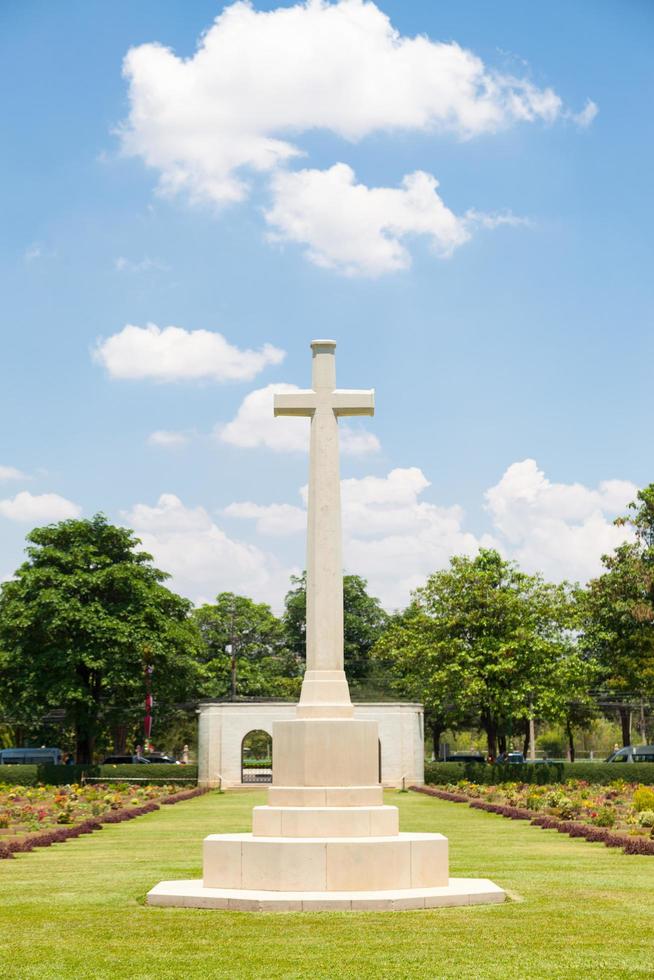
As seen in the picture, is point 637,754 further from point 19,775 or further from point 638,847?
point 638,847

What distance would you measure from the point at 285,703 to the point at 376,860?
37.8 m

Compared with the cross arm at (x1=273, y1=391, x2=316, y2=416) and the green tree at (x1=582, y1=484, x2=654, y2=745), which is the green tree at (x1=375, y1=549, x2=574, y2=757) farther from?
the cross arm at (x1=273, y1=391, x2=316, y2=416)

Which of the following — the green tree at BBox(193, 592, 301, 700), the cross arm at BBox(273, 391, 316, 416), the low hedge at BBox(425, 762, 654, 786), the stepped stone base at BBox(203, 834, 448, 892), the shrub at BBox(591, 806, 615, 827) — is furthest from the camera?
the green tree at BBox(193, 592, 301, 700)

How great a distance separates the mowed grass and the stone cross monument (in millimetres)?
539

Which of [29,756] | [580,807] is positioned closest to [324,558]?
[580,807]

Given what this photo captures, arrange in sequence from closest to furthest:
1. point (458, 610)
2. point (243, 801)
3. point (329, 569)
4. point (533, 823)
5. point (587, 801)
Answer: point (329, 569) < point (533, 823) < point (587, 801) < point (243, 801) < point (458, 610)

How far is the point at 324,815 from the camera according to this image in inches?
580

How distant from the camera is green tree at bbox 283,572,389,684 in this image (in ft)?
274

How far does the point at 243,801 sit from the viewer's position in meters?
41.9

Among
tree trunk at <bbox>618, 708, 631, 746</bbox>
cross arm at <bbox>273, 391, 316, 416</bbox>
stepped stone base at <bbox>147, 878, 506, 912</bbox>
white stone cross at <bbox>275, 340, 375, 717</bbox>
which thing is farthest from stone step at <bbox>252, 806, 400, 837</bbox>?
tree trunk at <bbox>618, 708, 631, 746</bbox>

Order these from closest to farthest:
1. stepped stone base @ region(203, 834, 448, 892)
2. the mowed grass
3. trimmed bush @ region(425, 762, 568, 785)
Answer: the mowed grass, stepped stone base @ region(203, 834, 448, 892), trimmed bush @ region(425, 762, 568, 785)

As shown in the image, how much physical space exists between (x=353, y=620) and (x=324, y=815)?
6913 centimetres

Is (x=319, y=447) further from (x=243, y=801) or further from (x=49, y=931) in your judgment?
(x=243, y=801)

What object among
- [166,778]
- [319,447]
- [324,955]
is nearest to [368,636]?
[166,778]
